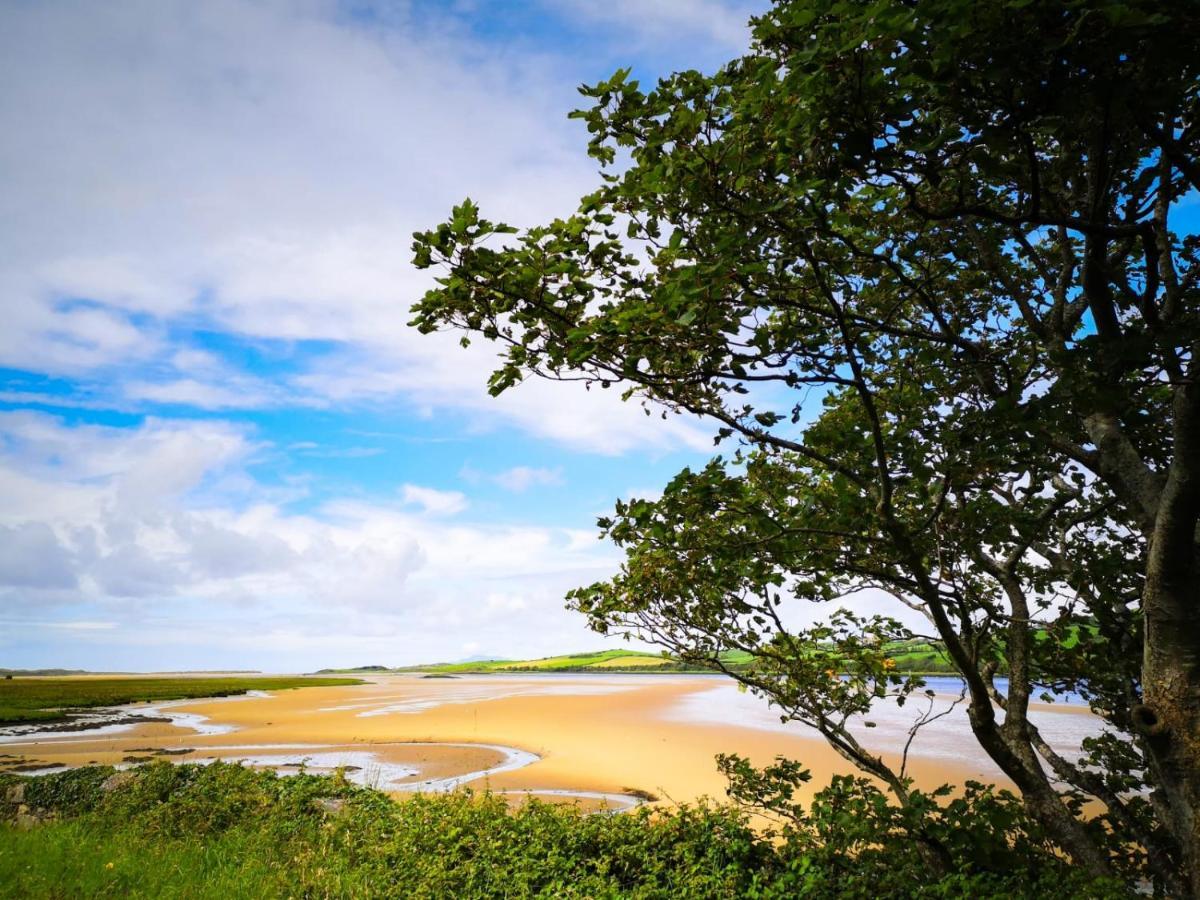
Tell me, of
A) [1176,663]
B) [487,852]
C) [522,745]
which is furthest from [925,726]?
[1176,663]

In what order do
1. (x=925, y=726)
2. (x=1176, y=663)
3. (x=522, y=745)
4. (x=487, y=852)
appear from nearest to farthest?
1. (x=1176, y=663)
2. (x=487, y=852)
3. (x=522, y=745)
4. (x=925, y=726)

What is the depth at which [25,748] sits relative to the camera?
27.8 meters

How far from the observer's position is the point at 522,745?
26.3 meters

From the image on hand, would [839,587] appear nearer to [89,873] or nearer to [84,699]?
[89,873]

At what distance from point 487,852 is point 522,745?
A: 19056 mm

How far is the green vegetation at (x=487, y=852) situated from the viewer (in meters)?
6.02

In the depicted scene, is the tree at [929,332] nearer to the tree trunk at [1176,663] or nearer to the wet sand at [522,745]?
the tree trunk at [1176,663]

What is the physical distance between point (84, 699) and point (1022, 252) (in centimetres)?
7529

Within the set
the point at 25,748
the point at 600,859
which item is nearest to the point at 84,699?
the point at 25,748

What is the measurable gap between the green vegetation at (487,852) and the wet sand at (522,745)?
258 cm

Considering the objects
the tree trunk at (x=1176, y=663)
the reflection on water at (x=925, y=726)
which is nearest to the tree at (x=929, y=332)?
the tree trunk at (x=1176, y=663)

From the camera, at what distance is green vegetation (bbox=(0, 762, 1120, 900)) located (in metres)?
6.02

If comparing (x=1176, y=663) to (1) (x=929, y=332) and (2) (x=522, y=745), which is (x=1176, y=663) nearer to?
(1) (x=929, y=332)

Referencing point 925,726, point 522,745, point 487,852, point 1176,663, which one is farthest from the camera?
point 925,726
